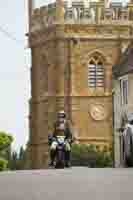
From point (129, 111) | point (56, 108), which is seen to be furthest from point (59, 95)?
point (129, 111)

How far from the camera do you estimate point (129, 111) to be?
191 feet

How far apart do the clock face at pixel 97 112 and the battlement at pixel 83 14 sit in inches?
237

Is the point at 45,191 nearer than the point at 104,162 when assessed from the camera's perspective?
Yes

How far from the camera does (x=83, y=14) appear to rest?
276ft

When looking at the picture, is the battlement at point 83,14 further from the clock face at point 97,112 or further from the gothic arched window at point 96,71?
the clock face at point 97,112

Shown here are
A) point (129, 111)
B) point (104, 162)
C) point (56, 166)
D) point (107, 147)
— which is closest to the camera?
point (56, 166)

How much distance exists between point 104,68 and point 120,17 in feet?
12.9

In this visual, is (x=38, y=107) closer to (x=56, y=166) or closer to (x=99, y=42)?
(x=99, y=42)

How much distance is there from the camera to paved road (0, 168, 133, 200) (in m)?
14.7

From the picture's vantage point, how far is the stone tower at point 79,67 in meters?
81.9

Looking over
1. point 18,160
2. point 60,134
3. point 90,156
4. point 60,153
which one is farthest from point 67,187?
point 18,160

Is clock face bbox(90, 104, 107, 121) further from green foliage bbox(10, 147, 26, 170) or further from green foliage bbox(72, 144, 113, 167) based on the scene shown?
green foliage bbox(10, 147, 26, 170)

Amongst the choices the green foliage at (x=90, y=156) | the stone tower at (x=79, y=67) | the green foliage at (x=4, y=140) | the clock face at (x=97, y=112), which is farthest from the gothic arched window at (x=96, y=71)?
the green foliage at (x=4, y=140)

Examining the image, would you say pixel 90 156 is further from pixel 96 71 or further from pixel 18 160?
pixel 18 160
